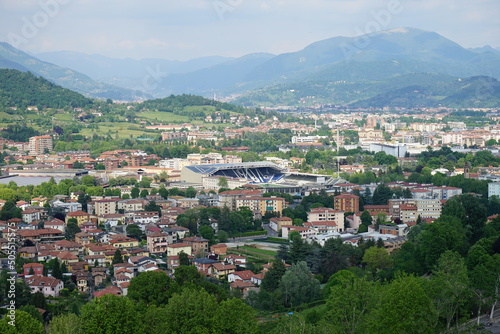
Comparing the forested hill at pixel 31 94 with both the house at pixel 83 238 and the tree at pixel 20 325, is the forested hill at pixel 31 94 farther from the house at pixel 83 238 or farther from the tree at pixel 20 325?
the tree at pixel 20 325

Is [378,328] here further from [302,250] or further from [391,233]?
[391,233]

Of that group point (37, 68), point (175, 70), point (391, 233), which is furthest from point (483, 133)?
point (175, 70)

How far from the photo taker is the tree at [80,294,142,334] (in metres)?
8.82

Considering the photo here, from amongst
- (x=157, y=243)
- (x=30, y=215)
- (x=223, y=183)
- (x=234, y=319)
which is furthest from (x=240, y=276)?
(x=223, y=183)

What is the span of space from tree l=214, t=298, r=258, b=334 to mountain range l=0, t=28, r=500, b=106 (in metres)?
61.9

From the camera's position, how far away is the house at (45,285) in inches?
526

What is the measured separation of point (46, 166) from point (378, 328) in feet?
79.5

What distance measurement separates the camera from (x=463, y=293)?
33.1ft

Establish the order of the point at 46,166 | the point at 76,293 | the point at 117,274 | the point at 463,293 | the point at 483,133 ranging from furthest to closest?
the point at 483,133 < the point at 46,166 < the point at 117,274 < the point at 76,293 < the point at 463,293

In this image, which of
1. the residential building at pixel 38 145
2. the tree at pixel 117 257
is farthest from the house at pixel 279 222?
the residential building at pixel 38 145

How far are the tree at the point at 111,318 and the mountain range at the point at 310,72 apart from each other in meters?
61.7

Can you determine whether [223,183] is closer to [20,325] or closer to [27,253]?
[27,253]

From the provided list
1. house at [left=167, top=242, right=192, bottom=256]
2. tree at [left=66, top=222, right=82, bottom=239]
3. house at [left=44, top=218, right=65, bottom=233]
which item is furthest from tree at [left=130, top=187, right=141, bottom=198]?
house at [left=167, top=242, right=192, bottom=256]

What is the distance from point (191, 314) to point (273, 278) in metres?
4.52
